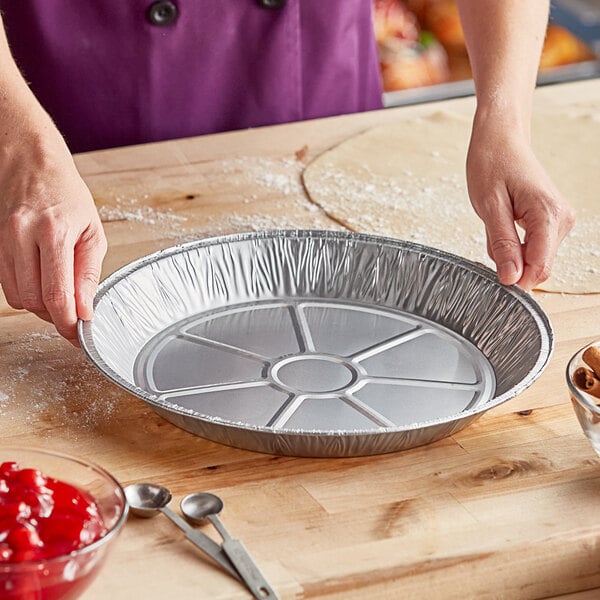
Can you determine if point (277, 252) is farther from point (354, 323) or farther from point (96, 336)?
point (96, 336)

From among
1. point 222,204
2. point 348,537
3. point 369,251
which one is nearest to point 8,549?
point 348,537

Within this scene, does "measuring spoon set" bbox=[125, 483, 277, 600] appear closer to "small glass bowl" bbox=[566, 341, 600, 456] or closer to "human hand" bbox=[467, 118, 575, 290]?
"small glass bowl" bbox=[566, 341, 600, 456]

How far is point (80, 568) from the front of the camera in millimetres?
737

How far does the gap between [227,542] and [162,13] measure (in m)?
0.96

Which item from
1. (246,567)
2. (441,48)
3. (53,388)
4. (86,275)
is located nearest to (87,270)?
(86,275)

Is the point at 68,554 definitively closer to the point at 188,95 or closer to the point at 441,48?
the point at 188,95

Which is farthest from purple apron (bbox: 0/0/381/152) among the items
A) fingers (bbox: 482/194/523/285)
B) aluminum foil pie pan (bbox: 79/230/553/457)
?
fingers (bbox: 482/194/523/285)

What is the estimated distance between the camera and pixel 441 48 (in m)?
2.81

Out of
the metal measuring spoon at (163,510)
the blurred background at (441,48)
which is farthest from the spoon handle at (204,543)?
the blurred background at (441,48)

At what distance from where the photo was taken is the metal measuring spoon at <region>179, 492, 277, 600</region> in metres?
0.83

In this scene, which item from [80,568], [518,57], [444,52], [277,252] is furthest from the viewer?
[444,52]

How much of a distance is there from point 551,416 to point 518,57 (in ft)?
1.85

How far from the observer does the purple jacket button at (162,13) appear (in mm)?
1583

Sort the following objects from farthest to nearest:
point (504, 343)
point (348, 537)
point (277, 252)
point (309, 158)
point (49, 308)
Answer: point (309, 158) → point (277, 252) → point (504, 343) → point (49, 308) → point (348, 537)
